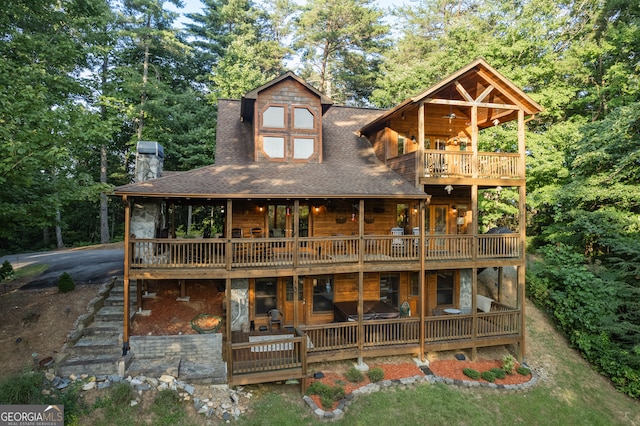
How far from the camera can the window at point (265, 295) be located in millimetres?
13117

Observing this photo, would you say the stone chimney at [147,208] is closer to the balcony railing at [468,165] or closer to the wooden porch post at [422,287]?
the wooden porch post at [422,287]

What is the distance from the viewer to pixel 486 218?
2061cm

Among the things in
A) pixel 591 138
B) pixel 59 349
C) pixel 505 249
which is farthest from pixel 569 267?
pixel 59 349

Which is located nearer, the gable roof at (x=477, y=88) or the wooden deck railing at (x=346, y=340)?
the wooden deck railing at (x=346, y=340)

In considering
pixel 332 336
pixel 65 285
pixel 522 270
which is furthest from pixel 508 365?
pixel 65 285

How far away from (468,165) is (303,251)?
734 centimetres

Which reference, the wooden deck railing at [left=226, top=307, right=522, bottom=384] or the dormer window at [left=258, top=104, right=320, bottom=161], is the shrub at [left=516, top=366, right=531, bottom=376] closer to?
the wooden deck railing at [left=226, top=307, right=522, bottom=384]

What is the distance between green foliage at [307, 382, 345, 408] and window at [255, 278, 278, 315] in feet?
13.7

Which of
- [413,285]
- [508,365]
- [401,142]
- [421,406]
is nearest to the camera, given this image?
[421,406]

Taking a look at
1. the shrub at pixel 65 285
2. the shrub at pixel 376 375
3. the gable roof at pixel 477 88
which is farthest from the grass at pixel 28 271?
the gable roof at pixel 477 88

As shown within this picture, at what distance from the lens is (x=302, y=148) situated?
14250 millimetres

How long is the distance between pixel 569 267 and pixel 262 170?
14235mm

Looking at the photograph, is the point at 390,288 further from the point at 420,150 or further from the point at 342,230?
the point at 420,150

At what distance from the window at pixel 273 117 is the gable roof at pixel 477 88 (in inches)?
170
